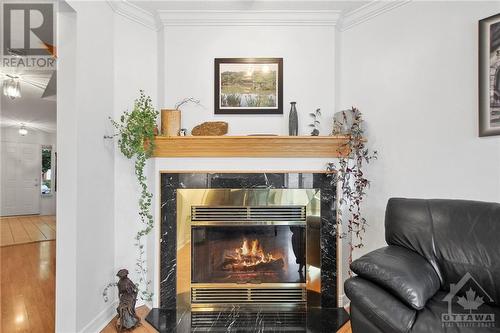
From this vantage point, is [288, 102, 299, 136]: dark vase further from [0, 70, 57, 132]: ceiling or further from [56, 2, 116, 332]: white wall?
[0, 70, 57, 132]: ceiling

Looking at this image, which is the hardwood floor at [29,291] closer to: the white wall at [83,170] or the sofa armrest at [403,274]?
the white wall at [83,170]

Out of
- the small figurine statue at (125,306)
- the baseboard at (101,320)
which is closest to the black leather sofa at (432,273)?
the small figurine statue at (125,306)

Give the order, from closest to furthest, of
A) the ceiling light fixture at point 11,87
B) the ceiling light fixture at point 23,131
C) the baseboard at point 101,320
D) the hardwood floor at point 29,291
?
the baseboard at point 101,320
the hardwood floor at point 29,291
the ceiling light fixture at point 11,87
the ceiling light fixture at point 23,131

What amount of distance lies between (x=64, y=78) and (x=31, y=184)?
800cm

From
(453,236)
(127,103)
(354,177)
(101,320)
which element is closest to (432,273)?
(453,236)

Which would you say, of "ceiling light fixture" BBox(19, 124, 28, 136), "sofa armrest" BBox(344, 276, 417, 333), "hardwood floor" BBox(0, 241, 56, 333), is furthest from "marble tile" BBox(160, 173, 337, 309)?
"ceiling light fixture" BBox(19, 124, 28, 136)

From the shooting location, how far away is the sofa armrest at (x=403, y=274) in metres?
1.34

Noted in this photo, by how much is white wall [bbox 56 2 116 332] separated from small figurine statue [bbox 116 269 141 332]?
17 cm

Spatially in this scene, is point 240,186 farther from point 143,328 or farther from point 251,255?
point 143,328

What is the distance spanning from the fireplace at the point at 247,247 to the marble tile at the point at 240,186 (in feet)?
0.17

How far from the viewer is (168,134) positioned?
2238 mm

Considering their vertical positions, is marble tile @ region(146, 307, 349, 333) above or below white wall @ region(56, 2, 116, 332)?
below

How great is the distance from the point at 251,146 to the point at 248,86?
60 cm

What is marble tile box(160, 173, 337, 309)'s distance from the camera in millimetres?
2252
